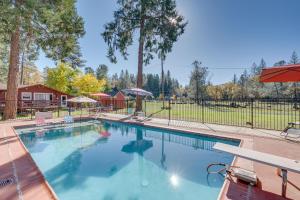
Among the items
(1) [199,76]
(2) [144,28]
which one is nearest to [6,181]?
(2) [144,28]

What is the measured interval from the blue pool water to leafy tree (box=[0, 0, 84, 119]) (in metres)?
5.21

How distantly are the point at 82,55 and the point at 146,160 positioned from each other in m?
35.5

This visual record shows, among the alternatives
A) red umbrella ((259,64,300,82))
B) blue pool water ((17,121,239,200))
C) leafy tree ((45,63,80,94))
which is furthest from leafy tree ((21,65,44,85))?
red umbrella ((259,64,300,82))

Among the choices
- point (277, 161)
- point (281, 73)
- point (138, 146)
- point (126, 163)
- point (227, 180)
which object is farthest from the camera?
point (138, 146)

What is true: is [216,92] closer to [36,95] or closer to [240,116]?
[240,116]

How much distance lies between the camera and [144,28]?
49.4ft

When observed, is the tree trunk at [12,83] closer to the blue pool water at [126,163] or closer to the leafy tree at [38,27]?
the leafy tree at [38,27]

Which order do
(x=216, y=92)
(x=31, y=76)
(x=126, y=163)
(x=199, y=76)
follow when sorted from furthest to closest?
(x=199, y=76) < (x=31, y=76) < (x=216, y=92) < (x=126, y=163)

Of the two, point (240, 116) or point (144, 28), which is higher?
point (144, 28)

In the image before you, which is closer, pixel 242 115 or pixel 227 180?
pixel 227 180

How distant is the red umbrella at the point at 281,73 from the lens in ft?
14.4

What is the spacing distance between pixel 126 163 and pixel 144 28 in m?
12.3

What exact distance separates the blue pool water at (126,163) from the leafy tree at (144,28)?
7.12 metres

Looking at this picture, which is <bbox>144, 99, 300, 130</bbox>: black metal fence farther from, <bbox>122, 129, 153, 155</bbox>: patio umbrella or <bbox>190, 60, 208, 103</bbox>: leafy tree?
<bbox>190, 60, 208, 103</bbox>: leafy tree
